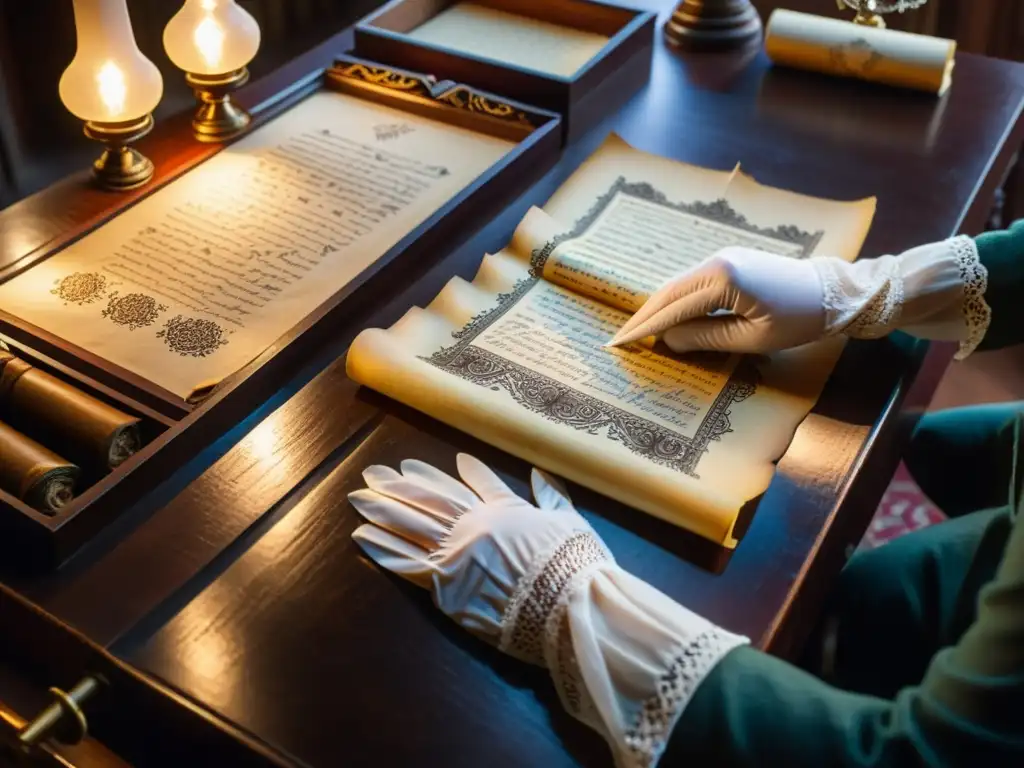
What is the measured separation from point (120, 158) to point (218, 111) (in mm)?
151

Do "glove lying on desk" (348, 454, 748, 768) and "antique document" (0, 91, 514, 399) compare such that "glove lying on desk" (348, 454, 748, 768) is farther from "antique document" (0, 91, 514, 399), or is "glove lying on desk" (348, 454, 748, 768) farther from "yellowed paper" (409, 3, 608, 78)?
"yellowed paper" (409, 3, 608, 78)

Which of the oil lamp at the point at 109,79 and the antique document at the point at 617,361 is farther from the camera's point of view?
the oil lamp at the point at 109,79

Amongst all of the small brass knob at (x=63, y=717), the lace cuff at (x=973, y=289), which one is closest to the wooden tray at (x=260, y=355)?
the small brass knob at (x=63, y=717)

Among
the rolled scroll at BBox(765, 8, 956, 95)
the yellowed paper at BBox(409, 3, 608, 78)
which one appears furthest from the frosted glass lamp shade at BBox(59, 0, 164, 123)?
the rolled scroll at BBox(765, 8, 956, 95)

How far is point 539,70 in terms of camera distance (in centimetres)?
136

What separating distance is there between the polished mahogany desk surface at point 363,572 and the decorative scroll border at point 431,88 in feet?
0.78

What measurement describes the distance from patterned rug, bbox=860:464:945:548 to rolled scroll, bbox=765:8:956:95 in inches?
30.2

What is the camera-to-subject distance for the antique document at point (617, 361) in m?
0.86

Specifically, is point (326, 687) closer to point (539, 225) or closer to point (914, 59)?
point (539, 225)

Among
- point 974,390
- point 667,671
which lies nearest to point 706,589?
point 667,671

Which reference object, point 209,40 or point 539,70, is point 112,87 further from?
point 539,70

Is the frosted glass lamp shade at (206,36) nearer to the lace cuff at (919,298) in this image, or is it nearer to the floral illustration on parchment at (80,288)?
the floral illustration on parchment at (80,288)

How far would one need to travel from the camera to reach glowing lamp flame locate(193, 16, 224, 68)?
4.11ft

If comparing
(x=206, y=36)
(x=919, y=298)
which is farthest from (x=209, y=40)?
(x=919, y=298)
